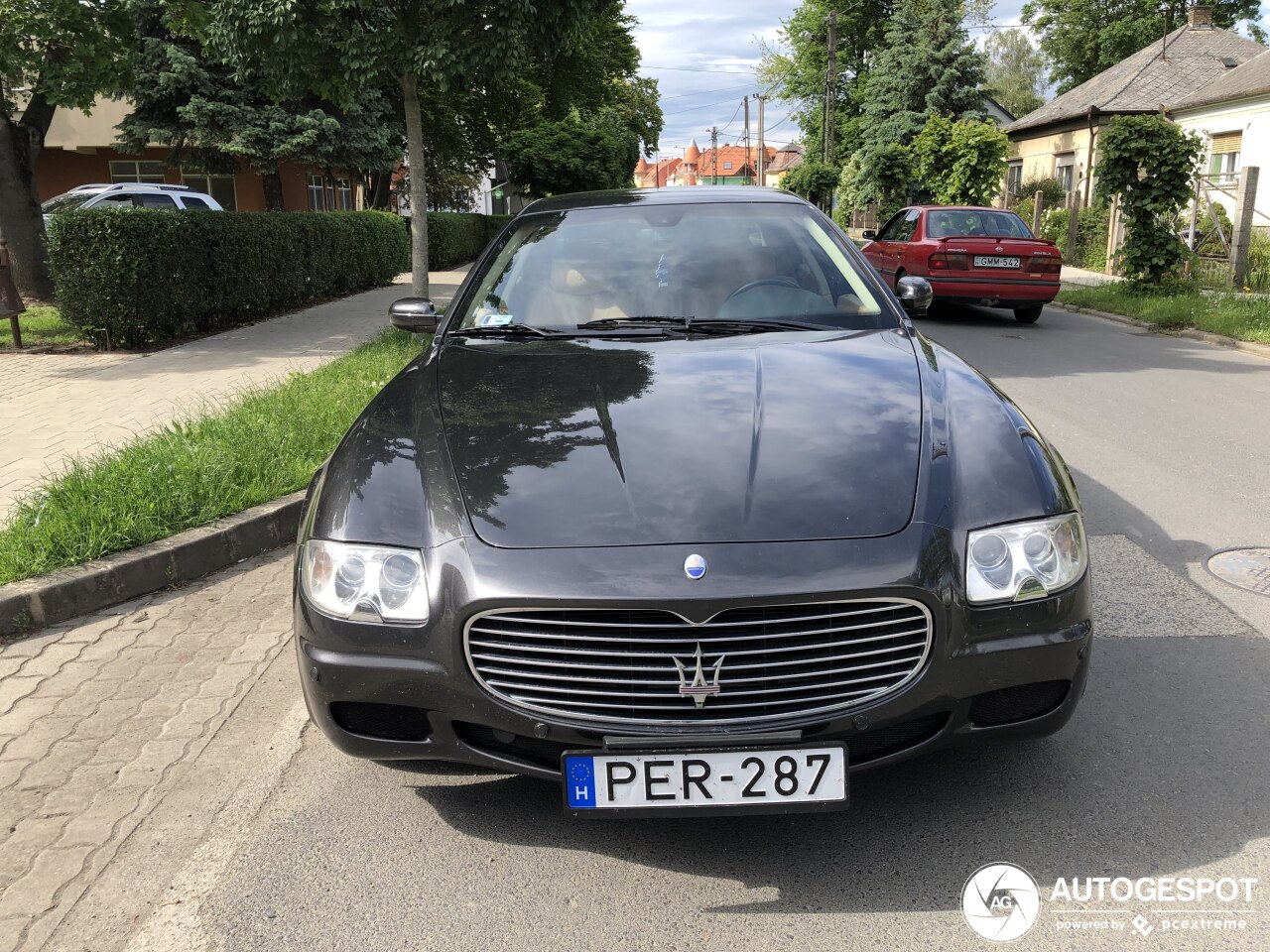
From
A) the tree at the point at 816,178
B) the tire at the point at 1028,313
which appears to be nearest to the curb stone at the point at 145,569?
the tire at the point at 1028,313

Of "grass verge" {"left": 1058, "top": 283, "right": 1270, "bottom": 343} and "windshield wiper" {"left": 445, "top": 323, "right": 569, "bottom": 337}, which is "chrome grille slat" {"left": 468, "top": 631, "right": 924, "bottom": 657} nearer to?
"windshield wiper" {"left": 445, "top": 323, "right": 569, "bottom": 337}

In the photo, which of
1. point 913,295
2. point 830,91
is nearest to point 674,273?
point 913,295

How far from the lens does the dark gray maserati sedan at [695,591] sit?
2238 millimetres

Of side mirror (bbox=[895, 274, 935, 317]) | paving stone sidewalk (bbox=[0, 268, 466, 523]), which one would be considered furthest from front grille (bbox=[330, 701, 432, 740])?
paving stone sidewalk (bbox=[0, 268, 466, 523])

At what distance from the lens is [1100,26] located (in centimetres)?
5025

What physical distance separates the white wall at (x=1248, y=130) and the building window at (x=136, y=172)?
29.2m

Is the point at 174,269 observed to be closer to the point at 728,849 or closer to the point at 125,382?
the point at 125,382

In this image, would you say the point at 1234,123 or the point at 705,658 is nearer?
the point at 705,658

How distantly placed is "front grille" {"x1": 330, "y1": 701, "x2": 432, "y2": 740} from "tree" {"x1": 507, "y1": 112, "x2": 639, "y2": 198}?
30507 millimetres

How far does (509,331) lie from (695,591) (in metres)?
1.74

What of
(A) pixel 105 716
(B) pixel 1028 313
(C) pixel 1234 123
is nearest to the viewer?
(A) pixel 105 716

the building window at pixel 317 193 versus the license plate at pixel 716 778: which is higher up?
the building window at pixel 317 193

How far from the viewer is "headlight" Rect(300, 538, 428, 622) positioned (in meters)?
2.37

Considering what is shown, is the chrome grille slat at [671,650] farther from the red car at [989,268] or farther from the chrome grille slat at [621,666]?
the red car at [989,268]
